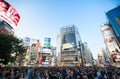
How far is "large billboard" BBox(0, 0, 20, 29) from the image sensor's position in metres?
17.6

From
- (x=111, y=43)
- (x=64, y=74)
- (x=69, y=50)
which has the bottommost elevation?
(x=64, y=74)

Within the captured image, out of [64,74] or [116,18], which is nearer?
[64,74]

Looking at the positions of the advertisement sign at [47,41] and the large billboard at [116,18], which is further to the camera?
the advertisement sign at [47,41]

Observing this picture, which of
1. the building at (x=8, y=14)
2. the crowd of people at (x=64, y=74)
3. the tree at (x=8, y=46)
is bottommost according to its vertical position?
the crowd of people at (x=64, y=74)

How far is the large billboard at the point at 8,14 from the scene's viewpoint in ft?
57.8

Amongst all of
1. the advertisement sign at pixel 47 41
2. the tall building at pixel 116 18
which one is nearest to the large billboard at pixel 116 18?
the tall building at pixel 116 18

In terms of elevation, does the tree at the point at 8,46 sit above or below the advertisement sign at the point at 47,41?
below

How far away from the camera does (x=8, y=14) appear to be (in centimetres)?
1825

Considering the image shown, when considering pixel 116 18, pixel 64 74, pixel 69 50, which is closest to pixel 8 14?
pixel 64 74

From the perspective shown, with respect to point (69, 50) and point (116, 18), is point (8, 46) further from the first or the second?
point (69, 50)

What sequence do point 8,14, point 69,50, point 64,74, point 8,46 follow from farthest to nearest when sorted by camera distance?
point 69,50, point 8,46, point 8,14, point 64,74

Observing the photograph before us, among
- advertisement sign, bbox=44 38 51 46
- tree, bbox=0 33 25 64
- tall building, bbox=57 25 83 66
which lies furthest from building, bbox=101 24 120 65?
tree, bbox=0 33 25 64

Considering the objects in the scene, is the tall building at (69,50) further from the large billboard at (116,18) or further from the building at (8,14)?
the building at (8,14)

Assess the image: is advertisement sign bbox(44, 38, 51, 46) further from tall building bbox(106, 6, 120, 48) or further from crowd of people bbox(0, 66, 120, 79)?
crowd of people bbox(0, 66, 120, 79)
